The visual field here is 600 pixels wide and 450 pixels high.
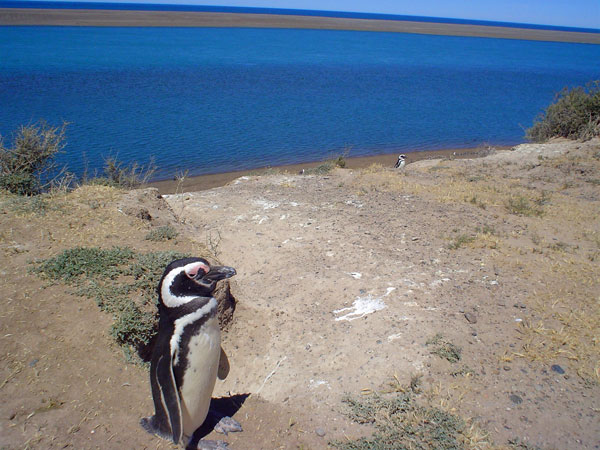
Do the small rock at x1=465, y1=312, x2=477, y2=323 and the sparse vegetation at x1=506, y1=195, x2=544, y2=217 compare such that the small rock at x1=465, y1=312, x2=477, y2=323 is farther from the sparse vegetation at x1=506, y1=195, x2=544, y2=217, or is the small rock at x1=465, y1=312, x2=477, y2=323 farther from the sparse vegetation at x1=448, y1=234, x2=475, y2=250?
the sparse vegetation at x1=506, y1=195, x2=544, y2=217

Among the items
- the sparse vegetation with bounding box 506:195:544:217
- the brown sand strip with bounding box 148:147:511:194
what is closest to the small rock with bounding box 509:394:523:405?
the sparse vegetation with bounding box 506:195:544:217

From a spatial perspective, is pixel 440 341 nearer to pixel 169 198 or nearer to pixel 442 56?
pixel 169 198

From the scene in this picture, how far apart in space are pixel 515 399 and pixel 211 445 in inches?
111

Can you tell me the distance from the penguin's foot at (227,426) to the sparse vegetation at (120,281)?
3.58 ft

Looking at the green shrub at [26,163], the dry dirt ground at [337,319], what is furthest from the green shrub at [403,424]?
the green shrub at [26,163]

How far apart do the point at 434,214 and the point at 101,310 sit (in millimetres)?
6407

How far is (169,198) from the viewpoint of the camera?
10703 mm

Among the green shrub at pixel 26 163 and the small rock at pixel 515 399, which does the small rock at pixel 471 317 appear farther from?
the green shrub at pixel 26 163

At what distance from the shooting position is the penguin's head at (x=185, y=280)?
3541 mm

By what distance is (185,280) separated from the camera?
141 inches

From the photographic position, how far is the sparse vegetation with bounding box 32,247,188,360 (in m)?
4.64

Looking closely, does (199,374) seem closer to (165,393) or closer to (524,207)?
(165,393)

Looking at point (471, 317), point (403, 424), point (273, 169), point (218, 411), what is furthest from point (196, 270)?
point (273, 169)

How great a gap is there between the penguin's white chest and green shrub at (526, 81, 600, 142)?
17393mm
